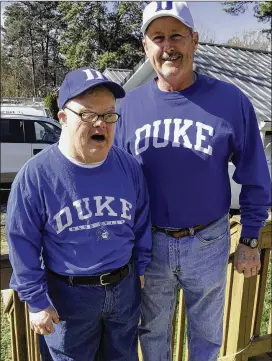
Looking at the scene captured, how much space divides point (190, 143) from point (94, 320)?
0.64 m

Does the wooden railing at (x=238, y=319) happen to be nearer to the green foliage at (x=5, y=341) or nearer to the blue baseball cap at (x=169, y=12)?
the blue baseball cap at (x=169, y=12)

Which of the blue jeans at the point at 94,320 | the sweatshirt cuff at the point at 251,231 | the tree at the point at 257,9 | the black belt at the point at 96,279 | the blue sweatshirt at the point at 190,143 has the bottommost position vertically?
the blue jeans at the point at 94,320

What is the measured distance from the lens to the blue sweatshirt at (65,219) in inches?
45.2

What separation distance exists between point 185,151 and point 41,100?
0.50 meters

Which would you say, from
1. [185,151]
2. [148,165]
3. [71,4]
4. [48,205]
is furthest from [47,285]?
[71,4]

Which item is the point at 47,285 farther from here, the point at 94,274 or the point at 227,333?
the point at 227,333

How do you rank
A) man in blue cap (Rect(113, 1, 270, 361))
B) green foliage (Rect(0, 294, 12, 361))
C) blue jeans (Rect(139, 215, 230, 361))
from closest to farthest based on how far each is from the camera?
man in blue cap (Rect(113, 1, 270, 361)) < blue jeans (Rect(139, 215, 230, 361)) < green foliage (Rect(0, 294, 12, 361))

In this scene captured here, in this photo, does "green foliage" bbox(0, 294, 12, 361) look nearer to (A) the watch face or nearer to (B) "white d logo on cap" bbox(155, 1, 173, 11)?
(A) the watch face

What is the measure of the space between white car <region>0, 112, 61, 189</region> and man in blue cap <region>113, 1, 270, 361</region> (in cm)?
26

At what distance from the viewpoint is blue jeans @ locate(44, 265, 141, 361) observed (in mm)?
1243

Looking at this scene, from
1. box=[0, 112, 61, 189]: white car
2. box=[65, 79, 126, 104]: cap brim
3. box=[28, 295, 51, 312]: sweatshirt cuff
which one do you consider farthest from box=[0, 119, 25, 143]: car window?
box=[28, 295, 51, 312]: sweatshirt cuff

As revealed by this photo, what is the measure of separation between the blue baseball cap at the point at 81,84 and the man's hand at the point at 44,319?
594 millimetres

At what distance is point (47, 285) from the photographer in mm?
1260

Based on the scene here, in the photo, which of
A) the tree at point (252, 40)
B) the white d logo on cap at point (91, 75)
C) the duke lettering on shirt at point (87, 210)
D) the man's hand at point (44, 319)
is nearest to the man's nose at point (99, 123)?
the white d logo on cap at point (91, 75)
